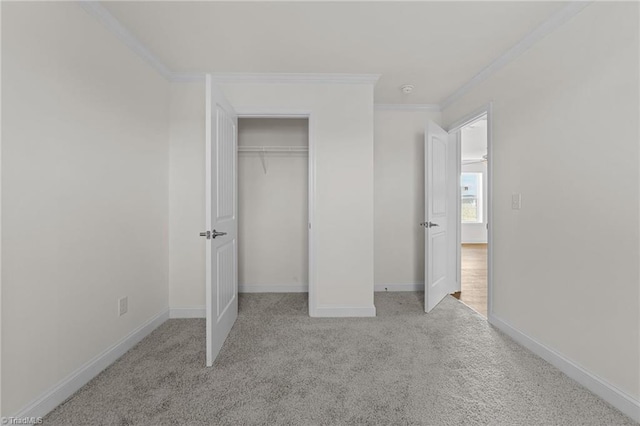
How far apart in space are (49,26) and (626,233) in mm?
3316

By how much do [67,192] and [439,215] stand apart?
128 inches

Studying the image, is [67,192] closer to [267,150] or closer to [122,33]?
[122,33]

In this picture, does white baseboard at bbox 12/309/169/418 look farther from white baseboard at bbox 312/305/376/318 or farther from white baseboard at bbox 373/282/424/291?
white baseboard at bbox 373/282/424/291

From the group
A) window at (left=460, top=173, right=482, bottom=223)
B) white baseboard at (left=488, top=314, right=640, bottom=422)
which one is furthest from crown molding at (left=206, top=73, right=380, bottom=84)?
window at (left=460, top=173, right=482, bottom=223)

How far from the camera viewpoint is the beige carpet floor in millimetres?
1505

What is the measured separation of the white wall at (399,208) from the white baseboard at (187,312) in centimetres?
214

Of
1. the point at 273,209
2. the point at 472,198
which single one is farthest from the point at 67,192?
the point at 472,198

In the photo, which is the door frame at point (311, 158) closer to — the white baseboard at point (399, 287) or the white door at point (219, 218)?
the white door at point (219, 218)

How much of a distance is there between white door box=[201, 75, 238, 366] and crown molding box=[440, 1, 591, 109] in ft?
7.82

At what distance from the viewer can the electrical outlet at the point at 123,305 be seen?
2096mm

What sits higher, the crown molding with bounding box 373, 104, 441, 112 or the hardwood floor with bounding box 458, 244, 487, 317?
the crown molding with bounding box 373, 104, 441, 112

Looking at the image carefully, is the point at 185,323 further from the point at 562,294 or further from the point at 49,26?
the point at 562,294

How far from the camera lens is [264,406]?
1578mm

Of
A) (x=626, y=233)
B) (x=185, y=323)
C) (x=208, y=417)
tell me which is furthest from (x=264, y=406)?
(x=626, y=233)
